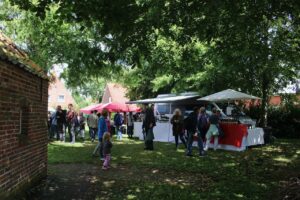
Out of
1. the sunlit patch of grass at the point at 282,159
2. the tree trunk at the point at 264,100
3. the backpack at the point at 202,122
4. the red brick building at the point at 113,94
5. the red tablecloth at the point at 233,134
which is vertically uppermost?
the red brick building at the point at 113,94

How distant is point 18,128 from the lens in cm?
766

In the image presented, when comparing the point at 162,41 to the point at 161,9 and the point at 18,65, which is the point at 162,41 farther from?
the point at 18,65

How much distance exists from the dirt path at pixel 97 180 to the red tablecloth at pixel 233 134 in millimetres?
6281

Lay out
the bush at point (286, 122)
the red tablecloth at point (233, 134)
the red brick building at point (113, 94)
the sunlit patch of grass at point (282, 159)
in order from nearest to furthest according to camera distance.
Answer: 1. the sunlit patch of grass at point (282, 159)
2. the red tablecloth at point (233, 134)
3. the bush at point (286, 122)
4. the red brick building at point (113, 94)

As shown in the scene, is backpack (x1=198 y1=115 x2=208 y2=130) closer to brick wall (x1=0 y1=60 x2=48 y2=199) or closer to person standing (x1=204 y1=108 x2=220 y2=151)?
person standing (x1=204 y1=108 x2=220 y2=151)

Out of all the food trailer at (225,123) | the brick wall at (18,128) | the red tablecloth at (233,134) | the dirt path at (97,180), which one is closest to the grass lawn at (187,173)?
the dirt path at (97,180)

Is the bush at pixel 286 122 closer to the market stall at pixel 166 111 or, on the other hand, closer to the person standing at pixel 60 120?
the market stall at pixel 166 111

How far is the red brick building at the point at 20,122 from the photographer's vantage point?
6.71 m

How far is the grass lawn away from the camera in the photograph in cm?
864

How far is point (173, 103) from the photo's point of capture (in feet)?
79.9

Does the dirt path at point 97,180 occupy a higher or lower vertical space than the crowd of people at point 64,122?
lower

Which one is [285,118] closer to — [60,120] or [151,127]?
[151,127]

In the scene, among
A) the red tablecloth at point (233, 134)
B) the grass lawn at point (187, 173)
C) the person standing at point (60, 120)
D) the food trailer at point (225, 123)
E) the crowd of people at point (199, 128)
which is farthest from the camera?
the person standing at point (60, 120)

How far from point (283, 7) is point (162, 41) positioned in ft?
34.6
